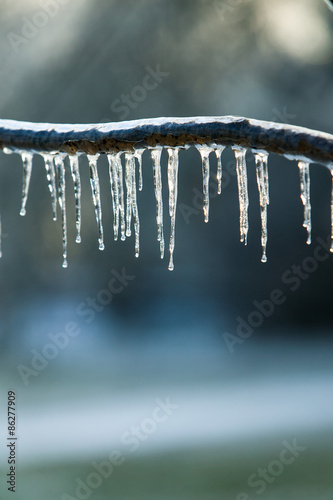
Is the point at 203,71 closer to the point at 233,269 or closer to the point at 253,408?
the point at 233,269

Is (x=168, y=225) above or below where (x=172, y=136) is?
above

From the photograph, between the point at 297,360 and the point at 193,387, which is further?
the point at 297,360

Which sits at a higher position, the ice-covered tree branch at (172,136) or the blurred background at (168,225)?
the blurred background at (168,225)

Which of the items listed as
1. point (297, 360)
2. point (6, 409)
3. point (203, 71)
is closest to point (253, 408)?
point (297, 360)

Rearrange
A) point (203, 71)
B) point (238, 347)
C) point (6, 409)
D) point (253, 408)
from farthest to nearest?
1. point (203, 71)
2. point (238, 347)
3. point (6, 409)
4. point (253, 408)

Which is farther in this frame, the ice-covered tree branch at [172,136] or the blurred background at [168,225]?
the blurred background at [168,225]
